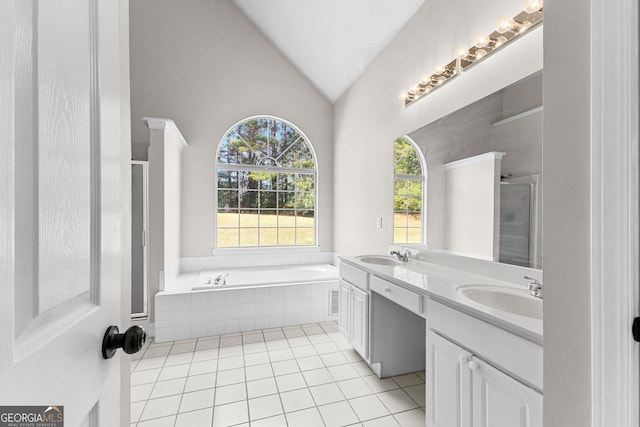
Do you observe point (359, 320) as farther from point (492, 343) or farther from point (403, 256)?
point (492, 343)

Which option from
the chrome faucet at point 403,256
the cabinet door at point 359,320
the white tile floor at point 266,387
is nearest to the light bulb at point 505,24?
the chrome faucet at point 403,256

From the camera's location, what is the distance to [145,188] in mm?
2857

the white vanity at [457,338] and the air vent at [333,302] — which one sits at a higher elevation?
the white vanity at [457,338]

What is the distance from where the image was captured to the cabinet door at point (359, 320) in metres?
2.08

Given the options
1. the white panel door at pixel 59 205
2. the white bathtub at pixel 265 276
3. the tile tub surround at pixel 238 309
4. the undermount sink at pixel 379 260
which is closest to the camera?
the white panel door at pixel 59 205

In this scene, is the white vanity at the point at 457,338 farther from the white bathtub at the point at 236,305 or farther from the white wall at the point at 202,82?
the white wall at the point at 202,82

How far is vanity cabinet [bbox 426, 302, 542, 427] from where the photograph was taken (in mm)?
932

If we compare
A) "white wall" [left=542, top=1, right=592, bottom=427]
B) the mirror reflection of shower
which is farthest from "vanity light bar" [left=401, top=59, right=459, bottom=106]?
"white wall" [left=542, top=1, right=592, bottom=427]

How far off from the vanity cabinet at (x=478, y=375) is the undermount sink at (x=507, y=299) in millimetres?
222

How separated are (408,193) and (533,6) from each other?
1415 mm

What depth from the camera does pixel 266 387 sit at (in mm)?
1968

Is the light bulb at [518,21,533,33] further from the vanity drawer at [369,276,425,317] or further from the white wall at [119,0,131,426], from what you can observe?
the white wall at [119,0,131,426]

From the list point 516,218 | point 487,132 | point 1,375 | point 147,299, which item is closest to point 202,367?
point 147,299

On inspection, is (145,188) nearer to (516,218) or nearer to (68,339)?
(68,339)
